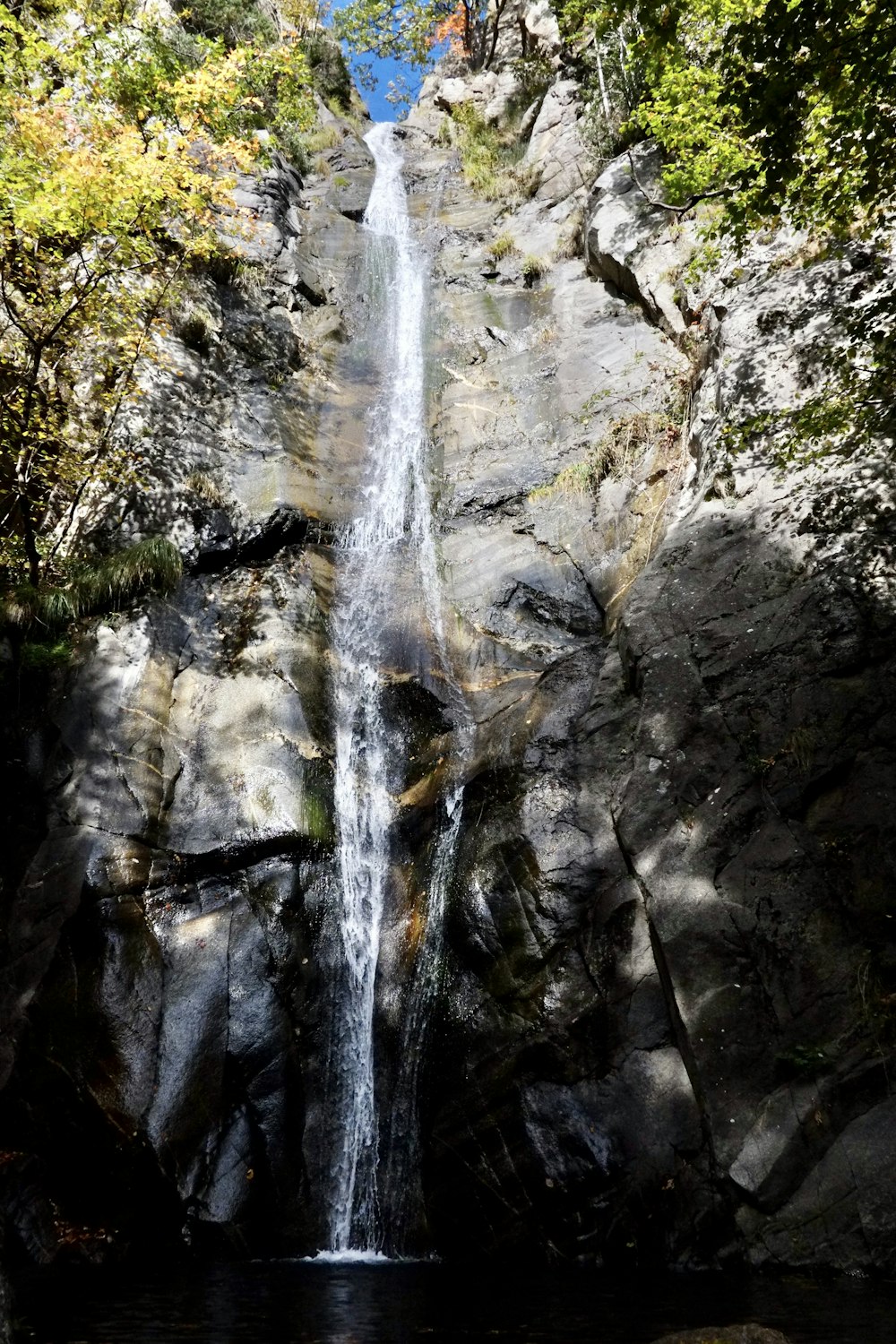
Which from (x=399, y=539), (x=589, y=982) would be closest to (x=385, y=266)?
(x=399, y=539)

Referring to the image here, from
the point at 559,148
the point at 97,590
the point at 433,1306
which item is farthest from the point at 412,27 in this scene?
the point at 433,1306

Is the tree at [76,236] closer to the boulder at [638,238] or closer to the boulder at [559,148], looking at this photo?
the boulder at [638,238]

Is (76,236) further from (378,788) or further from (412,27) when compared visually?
(412,27)

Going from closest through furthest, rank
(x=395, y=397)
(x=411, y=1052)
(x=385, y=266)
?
(x=411, y=1052), (x=395, y=397), (x=385, y=266)

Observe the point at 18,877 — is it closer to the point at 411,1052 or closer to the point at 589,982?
the point at 411,1052

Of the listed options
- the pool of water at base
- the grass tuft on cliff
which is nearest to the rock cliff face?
the grass tuft on cliff

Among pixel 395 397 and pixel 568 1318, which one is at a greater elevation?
pixel 395 397

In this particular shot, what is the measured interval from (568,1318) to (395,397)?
1586cm

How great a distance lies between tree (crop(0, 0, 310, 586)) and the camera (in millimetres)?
10805

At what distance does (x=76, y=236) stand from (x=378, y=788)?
318 inches

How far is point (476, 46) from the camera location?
33406 millimetres

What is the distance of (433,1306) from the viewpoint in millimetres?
6273

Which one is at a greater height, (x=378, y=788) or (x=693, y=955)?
(x=378, y=788)

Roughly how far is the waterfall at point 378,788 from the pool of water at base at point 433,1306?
3.06 ft
